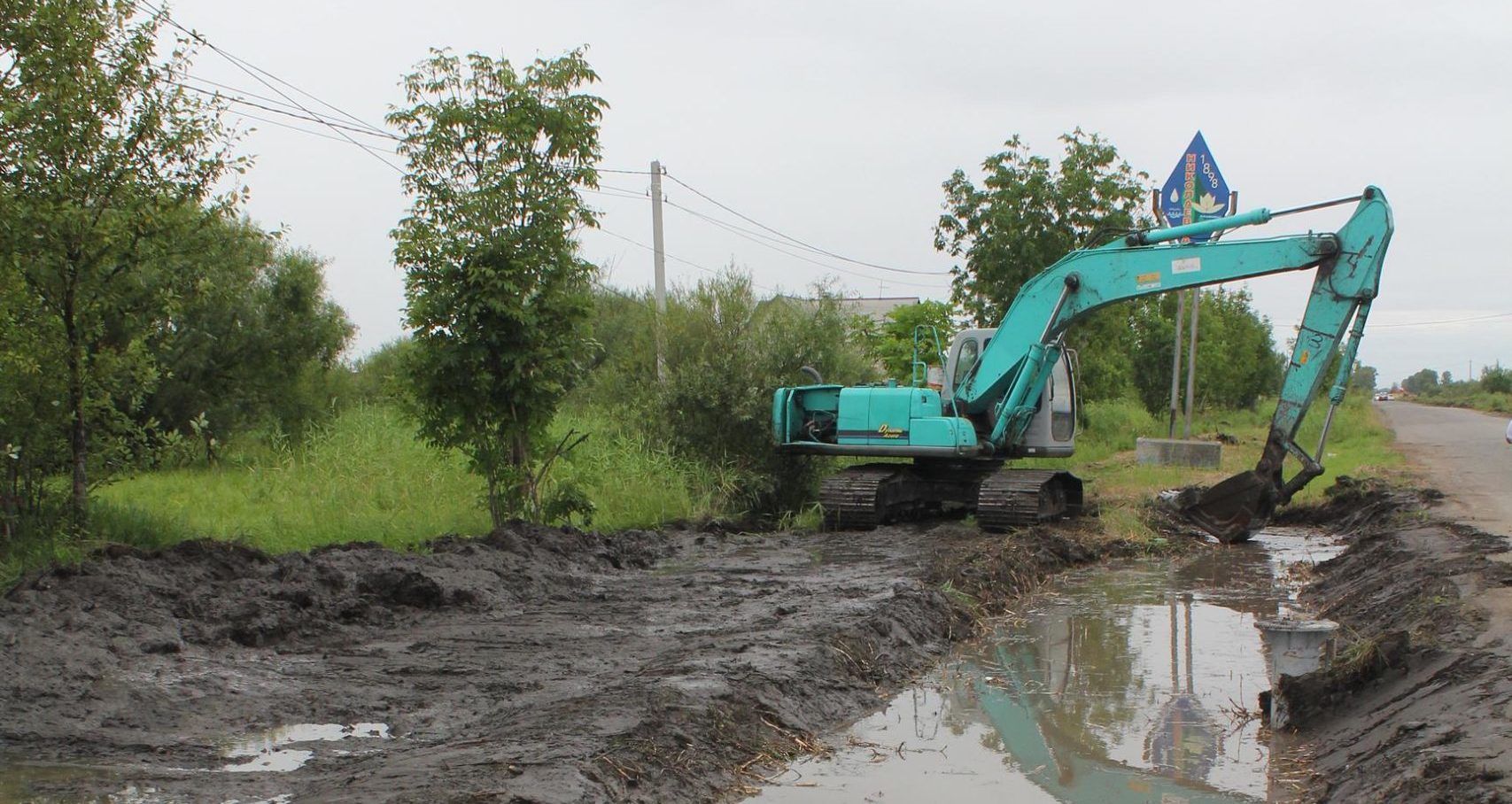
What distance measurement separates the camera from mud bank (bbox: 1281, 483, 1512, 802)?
5.89 metres

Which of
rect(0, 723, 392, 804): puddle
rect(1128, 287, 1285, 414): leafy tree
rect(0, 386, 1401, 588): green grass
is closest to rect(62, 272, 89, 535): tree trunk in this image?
rect(0, 386, 1401, 588): green grass

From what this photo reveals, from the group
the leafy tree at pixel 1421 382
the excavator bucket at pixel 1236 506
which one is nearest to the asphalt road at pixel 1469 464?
the excavator bucket at pixel 1236 506

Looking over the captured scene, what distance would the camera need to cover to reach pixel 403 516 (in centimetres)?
1504

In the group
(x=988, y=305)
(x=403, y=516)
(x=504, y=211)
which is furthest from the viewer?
(x=988, y=305)

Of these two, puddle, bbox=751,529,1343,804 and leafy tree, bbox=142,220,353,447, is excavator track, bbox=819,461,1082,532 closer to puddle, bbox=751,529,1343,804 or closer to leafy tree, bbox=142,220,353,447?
puddle, bbox=751,529,1343,804

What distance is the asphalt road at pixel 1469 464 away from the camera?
53.6 ft

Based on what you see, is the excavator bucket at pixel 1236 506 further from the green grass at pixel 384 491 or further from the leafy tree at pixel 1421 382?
the leafy tree at pixel 1421 382

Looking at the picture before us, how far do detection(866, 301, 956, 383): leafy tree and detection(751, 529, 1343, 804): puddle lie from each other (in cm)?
2093

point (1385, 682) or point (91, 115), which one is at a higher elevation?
point (91, 115)

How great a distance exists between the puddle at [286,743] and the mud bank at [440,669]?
0.05 ft

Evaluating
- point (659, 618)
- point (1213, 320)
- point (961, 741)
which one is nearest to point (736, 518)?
point (659, 618)

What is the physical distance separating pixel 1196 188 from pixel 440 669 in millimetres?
19107

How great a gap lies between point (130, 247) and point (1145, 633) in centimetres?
903

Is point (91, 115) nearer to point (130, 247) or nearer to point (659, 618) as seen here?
point (130, 247)
